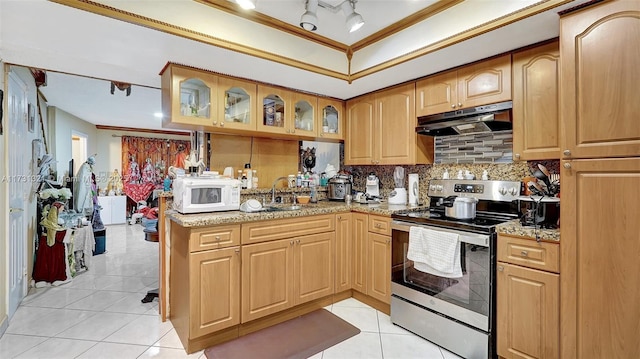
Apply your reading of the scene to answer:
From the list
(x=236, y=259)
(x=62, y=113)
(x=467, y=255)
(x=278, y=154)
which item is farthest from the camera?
(x=62, y=113)

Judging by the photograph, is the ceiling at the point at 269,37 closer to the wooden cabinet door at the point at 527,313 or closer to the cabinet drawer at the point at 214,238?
the cabinet drawer at the point at 214,238

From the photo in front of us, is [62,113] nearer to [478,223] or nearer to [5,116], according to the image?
[5,116]

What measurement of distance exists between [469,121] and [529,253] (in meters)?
1.05

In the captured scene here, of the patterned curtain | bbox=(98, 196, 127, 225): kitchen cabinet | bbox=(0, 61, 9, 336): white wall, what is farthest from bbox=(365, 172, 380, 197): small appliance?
bbox=(98, 196, 127, 225): kitchen cabinet

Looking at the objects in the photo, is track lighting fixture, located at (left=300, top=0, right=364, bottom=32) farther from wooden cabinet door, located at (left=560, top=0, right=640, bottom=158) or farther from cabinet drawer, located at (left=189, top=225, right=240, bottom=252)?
cabinet drawer, located at (left=189, top=225, right=240, bottom=252)

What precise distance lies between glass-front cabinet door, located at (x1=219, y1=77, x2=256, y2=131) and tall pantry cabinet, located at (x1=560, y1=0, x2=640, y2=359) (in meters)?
2.23

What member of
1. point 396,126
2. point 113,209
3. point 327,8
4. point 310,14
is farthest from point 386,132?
point 113,209

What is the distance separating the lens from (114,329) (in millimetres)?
2301

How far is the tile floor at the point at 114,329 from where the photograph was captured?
2.02m

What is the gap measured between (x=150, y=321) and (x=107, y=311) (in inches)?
20.0

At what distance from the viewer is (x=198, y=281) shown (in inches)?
78.2

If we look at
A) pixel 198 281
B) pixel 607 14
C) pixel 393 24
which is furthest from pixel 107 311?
pixel 607 14

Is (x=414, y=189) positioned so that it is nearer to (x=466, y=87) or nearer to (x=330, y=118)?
(x=466, y=87)

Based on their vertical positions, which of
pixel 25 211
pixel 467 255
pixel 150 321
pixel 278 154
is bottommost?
pixel 150 321
